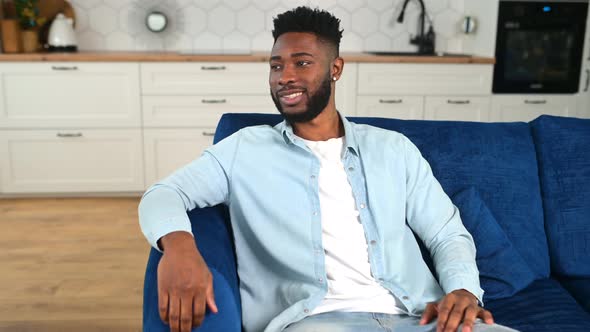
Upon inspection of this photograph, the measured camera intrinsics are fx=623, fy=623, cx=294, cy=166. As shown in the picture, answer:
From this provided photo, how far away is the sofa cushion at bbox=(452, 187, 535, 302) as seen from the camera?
1649 millimetres

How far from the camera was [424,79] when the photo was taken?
408 cm

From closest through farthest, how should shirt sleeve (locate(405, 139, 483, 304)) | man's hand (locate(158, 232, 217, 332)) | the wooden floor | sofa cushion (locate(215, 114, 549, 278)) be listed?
man's hand (locate(158, 232, 217, 332)), shirt sleeve (locate(405, 139, 483, 304)), sofa cushion (locate(215, 114, 549, 278)), the wooden floor

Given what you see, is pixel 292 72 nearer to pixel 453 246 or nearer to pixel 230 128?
pixel 230 128

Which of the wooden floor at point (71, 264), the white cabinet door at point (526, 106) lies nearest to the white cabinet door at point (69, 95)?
the wooden floor at point (71, 264)

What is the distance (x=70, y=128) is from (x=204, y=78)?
899 mm

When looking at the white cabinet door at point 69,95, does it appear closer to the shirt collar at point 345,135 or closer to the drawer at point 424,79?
the drawer at point 424,79

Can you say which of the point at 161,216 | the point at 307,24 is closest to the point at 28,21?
the point at 307,24

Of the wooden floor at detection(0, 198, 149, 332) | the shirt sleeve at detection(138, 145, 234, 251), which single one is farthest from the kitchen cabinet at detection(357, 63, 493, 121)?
the shirt sleeve at detection(138, 145, 234, 251)

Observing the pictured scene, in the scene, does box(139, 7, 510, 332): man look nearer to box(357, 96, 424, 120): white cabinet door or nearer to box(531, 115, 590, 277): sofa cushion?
box(531, 115, 590, 277): sofa cushion

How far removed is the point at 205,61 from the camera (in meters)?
3.91

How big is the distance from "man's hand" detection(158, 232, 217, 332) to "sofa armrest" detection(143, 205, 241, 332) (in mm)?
25

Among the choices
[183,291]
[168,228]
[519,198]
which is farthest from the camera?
[519,198]

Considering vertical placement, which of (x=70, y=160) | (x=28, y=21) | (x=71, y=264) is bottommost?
(x=71, y=264)

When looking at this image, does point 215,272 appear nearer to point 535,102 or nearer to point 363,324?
point 363,324
